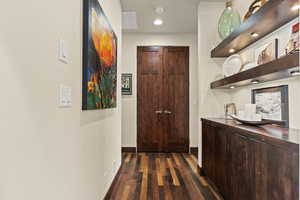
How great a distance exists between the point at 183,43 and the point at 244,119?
3132 millimetres

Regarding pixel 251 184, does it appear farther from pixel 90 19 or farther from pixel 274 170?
pixel 90 19

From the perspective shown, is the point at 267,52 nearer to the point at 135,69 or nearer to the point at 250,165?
the point at 250,165

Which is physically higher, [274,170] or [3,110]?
[3,110]

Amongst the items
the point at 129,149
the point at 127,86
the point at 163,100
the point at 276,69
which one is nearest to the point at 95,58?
the point at 276,69

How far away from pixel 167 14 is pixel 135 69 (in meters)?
1.49

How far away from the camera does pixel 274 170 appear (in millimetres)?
1289

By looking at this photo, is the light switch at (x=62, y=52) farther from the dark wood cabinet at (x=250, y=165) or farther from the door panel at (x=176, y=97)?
the door panel at (x=176, y=97)

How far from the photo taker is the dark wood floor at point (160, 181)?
2.46 meters

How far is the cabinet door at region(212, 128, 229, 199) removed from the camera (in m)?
2.15

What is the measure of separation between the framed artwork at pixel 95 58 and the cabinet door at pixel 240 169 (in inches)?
50.7

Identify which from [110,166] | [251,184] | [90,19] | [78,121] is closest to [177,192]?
[110,166]

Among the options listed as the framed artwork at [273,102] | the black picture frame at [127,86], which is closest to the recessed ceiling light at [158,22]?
the black picture frame at [127,86]

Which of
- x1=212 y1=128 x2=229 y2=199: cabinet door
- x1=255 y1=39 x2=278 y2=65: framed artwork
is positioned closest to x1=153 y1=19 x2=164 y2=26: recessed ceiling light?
x1=255 y1=39 x2=278 y2=65: framed artwork

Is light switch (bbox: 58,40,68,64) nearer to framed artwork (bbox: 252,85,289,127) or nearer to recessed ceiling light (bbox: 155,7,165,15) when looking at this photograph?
framed artwork (bbox: 252,85,289,127)
